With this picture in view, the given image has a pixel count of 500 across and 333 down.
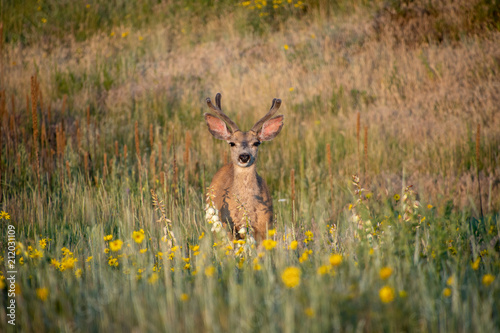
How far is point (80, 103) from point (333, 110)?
4751 mm

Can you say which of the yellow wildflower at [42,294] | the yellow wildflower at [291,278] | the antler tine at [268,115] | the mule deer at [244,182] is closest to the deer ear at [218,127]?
the mule deer at [244,182]

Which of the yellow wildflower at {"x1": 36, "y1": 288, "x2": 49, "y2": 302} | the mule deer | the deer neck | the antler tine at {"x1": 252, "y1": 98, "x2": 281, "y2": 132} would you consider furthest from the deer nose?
the yellow wildflower at {"x1": 36, "y1": 288, "x2": 49, "y2": 302}

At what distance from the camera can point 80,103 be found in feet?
30.2

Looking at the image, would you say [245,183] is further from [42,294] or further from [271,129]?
Answer: [42,294]

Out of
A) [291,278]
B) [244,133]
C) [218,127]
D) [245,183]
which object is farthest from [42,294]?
[218,127]

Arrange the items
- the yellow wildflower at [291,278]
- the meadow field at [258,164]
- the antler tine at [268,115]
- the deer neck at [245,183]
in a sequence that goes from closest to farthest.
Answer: the yellow wildflower at [291,278], the meadow field at [258,164], the deer neck at [245,183], the antler tine at [268,115]

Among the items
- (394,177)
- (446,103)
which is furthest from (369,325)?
(446,103)

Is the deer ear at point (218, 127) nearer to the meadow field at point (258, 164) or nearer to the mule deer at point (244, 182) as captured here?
the mule deer at point (244, 182)

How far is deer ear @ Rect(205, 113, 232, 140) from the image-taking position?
554 cm

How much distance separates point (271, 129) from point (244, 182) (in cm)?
74

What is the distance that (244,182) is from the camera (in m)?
5.30

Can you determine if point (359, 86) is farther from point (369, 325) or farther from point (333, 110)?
point (369, 325)

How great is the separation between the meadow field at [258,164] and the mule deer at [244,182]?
25cm

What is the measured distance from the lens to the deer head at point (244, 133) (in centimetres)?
523
